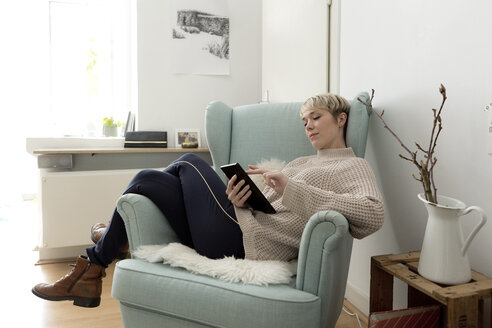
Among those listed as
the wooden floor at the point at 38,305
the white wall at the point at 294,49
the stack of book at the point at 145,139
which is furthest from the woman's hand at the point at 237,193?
the stack of book at the point at 145,139

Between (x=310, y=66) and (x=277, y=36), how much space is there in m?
0.56

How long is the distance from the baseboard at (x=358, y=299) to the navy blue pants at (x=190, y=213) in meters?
0.74

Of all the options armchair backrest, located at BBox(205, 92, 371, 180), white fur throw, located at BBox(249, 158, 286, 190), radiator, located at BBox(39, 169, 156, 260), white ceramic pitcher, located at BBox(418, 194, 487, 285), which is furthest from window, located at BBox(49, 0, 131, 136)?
white ceramic pitcher, located at BBox(418, 194, 487, 285)

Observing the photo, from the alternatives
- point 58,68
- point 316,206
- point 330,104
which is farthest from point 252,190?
point 58,68

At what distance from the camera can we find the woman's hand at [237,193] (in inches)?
47.9

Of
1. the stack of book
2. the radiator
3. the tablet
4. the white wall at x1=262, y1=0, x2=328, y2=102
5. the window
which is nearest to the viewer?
the tablet

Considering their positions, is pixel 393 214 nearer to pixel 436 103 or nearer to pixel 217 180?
pixel 436 103

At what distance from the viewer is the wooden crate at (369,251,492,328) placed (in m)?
0.87

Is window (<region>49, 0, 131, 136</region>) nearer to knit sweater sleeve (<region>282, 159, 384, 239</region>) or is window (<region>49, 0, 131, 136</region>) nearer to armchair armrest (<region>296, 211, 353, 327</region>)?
knit sweater sleeve (<region>282, 159, 384, 239</region>)

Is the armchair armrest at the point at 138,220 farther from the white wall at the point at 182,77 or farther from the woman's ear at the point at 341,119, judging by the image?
the white wall at the point at 182,77

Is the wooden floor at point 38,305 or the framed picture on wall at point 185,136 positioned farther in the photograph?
the framed picture on wall at point 185,136

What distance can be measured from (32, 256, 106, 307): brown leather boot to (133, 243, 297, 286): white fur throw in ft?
0.87

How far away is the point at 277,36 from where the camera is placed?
2.46 meters

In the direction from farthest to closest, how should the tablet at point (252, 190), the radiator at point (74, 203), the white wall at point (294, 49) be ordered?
1. the radiator at point (74, 203)
2. the white wall at point (294, 49)
3. the tablet at point (252, 190)
